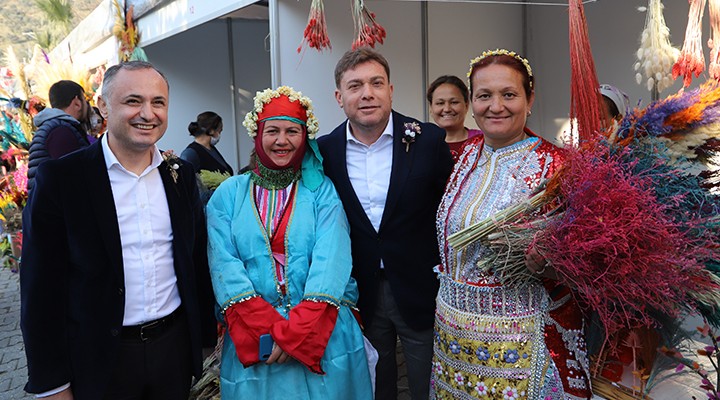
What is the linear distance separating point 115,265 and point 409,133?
1.33 metres

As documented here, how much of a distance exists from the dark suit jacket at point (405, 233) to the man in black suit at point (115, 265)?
2.32ft

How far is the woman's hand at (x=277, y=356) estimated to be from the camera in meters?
1.94

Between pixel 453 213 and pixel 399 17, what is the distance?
2950 mm

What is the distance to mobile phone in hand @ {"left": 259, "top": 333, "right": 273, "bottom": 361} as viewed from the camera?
1.93 meters

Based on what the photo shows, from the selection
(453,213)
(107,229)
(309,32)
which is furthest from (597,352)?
(309,32)

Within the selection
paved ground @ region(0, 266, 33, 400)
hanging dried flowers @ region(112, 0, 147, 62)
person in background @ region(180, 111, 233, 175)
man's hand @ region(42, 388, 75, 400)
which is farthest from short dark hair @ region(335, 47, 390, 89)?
hanging dried flowers @ region(112, 0, 147, 62)

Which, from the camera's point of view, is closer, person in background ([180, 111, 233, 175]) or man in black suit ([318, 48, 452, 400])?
man in black suit ([318, 48, 452, 400])

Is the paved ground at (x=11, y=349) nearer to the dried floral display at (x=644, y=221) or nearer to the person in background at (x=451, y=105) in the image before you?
the person in background at (x=451, y=105)

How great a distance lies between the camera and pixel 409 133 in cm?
233

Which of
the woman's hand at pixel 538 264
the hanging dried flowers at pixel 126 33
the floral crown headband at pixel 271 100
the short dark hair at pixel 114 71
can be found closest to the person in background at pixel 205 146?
the hanging dried flowers at pixel 126 33

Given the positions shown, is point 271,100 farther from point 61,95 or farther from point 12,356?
point 12,356

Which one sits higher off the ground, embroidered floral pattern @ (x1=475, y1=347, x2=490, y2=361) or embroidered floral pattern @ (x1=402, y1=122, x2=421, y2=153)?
embroidered floral pattern @ (x1=402, y1=122, x2=421, y2=153)

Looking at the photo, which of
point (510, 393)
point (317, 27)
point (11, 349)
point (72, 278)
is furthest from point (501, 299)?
point (11, 349)

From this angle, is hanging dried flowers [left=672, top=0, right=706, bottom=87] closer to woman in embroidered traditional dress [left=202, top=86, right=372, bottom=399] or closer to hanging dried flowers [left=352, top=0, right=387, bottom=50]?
woman in embroidered traditional dress [left=202, top=86, right=372, bottom=399]
